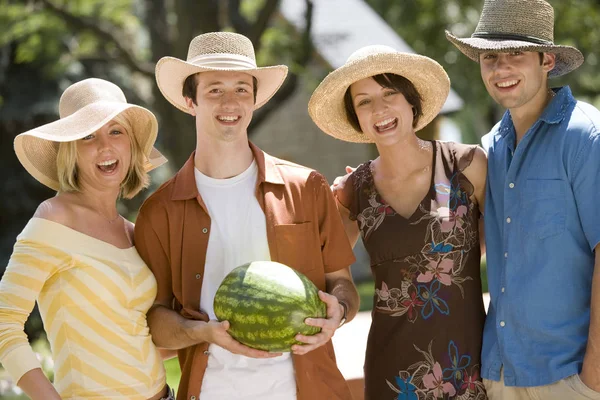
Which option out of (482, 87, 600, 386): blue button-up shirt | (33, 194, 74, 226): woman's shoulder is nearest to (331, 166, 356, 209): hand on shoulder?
(482, 87, 600, 386): blue button-up shirt

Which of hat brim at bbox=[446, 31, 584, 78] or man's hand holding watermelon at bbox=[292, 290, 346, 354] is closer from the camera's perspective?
man's hand holding watermelon at bbox=[292, 290, 346, 354]

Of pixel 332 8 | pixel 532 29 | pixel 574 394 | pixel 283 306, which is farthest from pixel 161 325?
pixel 332 8

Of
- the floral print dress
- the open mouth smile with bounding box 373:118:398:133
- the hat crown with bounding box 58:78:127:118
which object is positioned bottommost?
the floral print dress

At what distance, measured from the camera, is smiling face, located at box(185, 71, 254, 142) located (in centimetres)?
414

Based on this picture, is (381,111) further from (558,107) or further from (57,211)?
(57,211)

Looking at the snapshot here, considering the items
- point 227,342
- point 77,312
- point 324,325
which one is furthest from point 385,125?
point 77,312

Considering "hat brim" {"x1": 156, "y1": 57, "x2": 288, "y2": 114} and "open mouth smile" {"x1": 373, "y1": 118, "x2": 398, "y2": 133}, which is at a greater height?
"hat brim" {"x1": 156, "y1": 57, "x2": 288, "y2": 114}

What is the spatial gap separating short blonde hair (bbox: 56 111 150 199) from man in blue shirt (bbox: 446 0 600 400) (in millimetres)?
1895

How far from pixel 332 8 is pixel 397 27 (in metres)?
2.42

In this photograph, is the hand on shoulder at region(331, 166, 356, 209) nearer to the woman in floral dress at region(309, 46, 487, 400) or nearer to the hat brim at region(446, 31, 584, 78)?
the woman in floral dress at region(309, 46, 487, 400)

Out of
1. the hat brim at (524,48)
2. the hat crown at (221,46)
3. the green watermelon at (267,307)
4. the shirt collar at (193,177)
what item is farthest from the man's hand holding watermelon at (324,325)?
the hat brim at (524,48)

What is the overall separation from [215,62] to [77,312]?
145cm

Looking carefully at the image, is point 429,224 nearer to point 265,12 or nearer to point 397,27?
point 265,12

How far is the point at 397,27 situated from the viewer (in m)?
18.5
